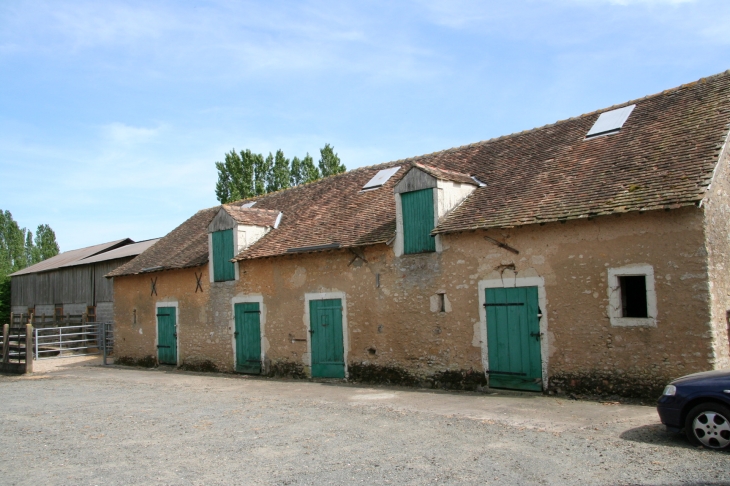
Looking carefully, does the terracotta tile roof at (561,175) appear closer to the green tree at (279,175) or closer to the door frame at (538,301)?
→ the door frame at (538,301)

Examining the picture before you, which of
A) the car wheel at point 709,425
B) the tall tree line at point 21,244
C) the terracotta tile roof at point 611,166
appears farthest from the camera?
the tall tree line at point 21,244

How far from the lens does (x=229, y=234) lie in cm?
1706

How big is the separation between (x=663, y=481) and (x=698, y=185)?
18.1 feet

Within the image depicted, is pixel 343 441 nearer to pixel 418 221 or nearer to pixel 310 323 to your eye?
pixel 418 221

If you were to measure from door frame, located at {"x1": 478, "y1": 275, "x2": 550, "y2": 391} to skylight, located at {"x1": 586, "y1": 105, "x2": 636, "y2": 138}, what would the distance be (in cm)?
421

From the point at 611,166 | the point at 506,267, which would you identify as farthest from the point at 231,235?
the point at 611,166

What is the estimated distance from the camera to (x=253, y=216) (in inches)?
692

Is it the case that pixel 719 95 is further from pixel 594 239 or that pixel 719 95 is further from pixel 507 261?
pixel 507 261

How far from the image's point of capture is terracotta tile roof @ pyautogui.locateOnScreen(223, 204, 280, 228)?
16.9 m

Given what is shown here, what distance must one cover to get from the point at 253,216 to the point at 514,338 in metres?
9.31

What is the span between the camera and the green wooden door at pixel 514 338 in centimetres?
1101

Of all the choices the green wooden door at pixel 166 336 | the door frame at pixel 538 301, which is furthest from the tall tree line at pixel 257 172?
the door frame at pixel 538 301

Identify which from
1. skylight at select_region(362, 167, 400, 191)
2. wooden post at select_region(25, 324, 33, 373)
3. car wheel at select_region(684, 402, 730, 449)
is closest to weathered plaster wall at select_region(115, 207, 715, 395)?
car wheel at select_region(684, 402, 730, 449)

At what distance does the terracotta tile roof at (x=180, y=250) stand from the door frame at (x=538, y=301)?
948cm
